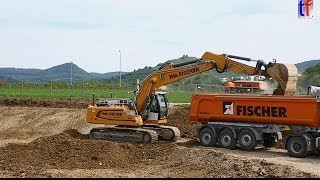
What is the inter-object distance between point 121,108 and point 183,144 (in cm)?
309

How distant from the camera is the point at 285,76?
22.1m

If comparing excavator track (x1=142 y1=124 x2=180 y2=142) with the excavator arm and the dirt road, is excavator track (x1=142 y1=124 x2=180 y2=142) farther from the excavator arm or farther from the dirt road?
the excavator arm

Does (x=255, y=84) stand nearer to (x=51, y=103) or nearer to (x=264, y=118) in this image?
(x=51, y=103)

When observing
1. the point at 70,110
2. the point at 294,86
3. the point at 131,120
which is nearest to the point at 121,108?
the point at 131,120

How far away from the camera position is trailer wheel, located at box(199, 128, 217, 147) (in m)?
23.4

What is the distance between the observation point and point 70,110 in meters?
35.9

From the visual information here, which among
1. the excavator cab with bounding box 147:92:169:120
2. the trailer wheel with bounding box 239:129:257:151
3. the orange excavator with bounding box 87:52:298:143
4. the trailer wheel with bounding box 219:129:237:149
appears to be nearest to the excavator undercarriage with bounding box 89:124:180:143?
the orange excavator with bounding box 87:52:298:143

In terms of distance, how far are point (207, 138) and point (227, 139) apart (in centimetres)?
99

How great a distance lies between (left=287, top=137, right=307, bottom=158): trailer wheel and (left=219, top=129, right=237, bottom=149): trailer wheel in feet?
8.17

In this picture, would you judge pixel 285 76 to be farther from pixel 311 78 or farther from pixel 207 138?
pixel 311 78

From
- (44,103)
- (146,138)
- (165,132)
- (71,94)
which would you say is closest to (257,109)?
(165,132)

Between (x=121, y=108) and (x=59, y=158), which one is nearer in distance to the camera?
(x=59, y=158)

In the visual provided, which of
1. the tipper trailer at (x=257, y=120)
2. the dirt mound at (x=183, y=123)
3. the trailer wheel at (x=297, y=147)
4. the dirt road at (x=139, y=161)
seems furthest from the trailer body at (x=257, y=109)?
the dirt mound at (x=183, y=123)

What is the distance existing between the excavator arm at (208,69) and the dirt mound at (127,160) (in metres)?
3.67
